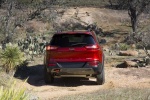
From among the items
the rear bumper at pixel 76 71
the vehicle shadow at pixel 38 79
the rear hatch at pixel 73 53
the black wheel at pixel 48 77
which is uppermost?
the rear hatch at pixel 73 53

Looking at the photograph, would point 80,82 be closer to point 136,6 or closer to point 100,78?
point 100,78

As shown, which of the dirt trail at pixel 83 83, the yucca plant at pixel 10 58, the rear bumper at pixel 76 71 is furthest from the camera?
the yucca plant at pixel 10 58

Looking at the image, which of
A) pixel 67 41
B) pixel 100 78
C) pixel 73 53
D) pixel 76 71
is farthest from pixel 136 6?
pixel 76 71

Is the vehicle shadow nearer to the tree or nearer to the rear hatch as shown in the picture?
the rear hatch

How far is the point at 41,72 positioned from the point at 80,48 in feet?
11.9

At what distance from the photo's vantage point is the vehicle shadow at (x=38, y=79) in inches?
483

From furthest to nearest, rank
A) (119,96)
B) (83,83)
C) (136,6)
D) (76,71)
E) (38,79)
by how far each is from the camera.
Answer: (136,6), (38,79), (83,83), (76,71), (119,96)

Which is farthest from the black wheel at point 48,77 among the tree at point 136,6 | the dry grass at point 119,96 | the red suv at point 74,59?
the tree at point 136,6

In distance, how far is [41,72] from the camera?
14.5 meters

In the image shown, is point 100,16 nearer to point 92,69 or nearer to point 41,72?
point 41,72

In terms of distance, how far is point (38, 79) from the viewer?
1298cm

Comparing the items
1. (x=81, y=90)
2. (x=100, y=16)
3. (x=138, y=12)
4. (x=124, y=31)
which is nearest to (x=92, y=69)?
(x=81, y=90)

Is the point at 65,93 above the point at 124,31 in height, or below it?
above

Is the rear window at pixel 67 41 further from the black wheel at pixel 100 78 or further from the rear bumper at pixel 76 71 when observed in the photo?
the black wheel at pixel 100 78
